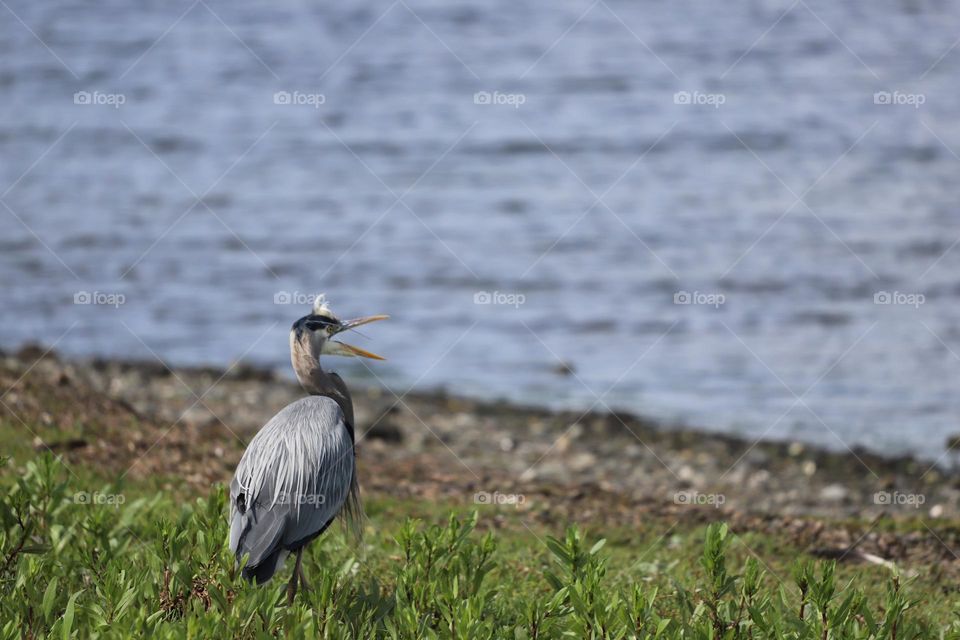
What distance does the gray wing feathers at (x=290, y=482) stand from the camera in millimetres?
7227

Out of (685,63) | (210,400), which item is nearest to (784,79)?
(685,63)

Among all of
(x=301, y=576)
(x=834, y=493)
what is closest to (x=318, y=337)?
(x=301, y=576)

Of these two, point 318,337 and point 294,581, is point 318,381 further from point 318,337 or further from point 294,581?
point 294,581

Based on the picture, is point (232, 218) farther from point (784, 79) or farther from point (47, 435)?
point (784, 79)

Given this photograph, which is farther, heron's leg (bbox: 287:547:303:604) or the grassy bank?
heron's leg (bbox: 287:547:303:604)

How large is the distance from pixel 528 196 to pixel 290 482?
16.2m

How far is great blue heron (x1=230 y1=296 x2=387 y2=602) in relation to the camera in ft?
23.7

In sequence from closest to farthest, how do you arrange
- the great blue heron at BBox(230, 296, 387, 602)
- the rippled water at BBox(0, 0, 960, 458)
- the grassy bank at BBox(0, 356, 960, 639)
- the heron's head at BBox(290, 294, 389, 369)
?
the grassy bank at BBox(0, 356, 960, 639) < the great blue heron at BBox(230, 296, 387, 602) < the heron's head at BBox(290, 294, 389, 369) < the rippled water at BBox(0, 0, 960, 458)

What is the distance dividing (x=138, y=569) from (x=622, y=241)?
14472mm

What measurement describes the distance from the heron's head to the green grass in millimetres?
1026

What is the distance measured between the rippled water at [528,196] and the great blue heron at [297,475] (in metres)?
A: 8.00

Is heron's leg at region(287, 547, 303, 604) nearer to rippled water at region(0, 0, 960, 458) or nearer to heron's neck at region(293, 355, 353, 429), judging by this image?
heron's neck at region(293, 355, 353, 429)

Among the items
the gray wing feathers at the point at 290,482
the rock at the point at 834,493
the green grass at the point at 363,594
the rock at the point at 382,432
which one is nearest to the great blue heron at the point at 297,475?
the gray wing feathers at the point at 290,482

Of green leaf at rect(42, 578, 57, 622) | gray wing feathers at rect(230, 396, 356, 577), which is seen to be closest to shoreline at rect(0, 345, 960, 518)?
gray wing feathers at rect(230, 396, 356, 577)
